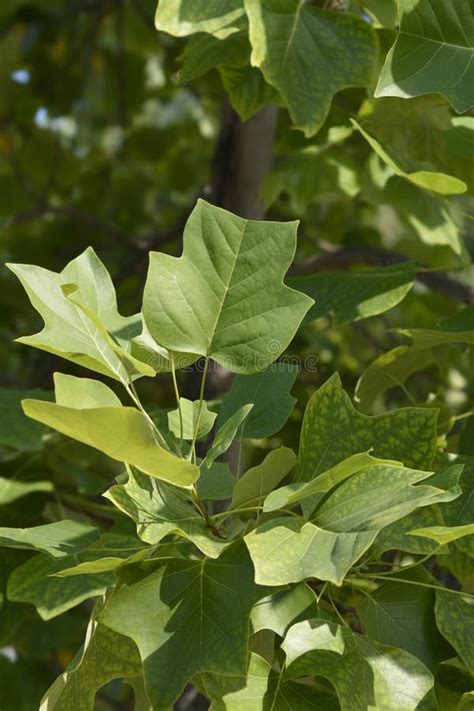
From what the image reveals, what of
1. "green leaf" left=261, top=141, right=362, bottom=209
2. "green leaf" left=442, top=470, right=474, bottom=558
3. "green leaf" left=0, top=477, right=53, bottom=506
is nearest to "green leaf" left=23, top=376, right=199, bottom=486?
"green leaf" left=442, top=470, right=474, bottom=558

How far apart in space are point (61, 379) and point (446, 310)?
39.9 inches

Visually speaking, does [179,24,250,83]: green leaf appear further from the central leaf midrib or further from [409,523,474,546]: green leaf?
[409,523,474,546]: green leaf

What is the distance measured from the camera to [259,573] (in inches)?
19.6

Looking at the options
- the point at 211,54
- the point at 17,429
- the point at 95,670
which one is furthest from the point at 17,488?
the point at 211,54

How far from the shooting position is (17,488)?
91cm

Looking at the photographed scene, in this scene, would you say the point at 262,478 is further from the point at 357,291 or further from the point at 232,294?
the point at 357,291

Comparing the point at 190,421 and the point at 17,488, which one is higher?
the point at 190,421

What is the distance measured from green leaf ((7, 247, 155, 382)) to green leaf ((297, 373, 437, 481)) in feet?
0.40

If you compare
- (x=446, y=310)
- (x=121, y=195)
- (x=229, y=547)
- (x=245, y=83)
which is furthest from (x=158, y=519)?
(x=121, y=195)

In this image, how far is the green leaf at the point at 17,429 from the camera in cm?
83

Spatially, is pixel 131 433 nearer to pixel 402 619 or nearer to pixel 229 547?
pixel 229 547

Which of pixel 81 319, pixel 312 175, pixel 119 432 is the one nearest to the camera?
pixel 119 432

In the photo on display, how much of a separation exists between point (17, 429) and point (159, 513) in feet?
1.05

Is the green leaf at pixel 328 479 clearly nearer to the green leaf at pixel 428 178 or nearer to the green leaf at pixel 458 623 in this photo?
the green leaf at pixel 458 623
